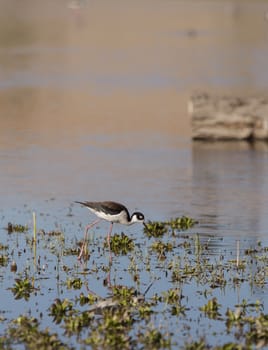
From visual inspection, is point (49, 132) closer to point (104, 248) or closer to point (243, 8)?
point (104, 248)

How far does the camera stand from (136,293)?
12109mm

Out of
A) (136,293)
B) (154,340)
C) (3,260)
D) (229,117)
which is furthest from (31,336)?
(229,117)

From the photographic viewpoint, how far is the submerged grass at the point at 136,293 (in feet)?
34.0

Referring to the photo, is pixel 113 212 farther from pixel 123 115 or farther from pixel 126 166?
pixel 123 115

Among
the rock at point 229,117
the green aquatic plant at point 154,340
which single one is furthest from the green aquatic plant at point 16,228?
the rock at point 229,117

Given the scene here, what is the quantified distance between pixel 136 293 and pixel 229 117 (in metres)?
11.4

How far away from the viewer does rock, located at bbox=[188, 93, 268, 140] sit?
22.9m

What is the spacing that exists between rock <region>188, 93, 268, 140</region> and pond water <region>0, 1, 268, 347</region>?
0.31 meters

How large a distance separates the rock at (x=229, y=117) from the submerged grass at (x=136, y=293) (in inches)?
296

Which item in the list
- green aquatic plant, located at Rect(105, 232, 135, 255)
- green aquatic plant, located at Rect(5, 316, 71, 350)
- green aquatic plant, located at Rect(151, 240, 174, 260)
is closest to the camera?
green aquatic plant, located at Rect(5, 316, 71, 350)

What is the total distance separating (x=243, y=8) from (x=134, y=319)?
78840 millimetres

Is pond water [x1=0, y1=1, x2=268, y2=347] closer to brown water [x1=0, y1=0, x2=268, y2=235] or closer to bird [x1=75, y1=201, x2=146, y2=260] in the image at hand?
brown water [x1=0, y1=0, x2=268, y2=235]

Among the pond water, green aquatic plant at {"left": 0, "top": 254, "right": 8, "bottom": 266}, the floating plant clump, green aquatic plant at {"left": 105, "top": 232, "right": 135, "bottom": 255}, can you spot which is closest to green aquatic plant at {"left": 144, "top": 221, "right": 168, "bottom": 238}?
the floating plant clump

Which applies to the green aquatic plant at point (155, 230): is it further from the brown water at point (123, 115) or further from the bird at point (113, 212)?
the brown water at point (123, 115)
